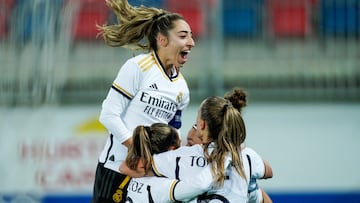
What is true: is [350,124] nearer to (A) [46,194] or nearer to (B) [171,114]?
(A) [46,194]

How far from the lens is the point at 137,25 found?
3.85 m

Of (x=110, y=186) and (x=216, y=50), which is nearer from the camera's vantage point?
(x=110, y=186)

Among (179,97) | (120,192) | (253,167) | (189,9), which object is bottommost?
(120,192)

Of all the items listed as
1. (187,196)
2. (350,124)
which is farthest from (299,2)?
(187,196)

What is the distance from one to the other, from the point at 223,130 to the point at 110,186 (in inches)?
26.3

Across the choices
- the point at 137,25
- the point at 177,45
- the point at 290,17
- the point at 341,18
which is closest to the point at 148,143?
the point at 177,45

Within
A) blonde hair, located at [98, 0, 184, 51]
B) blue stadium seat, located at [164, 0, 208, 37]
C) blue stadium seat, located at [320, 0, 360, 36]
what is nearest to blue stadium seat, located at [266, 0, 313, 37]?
blue stadium seat, located at [320, 0, 360, 36]

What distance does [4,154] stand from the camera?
668cm

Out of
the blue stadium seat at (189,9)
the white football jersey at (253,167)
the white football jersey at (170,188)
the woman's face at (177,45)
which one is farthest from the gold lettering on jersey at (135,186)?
the blue stadium seat at (189,9)

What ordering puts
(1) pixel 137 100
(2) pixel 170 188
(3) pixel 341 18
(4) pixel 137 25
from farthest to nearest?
Result: (3) pixel 341 18 → (4) pixel 137 25 → (1) pixel 137 100 → (2) pixel 170 188

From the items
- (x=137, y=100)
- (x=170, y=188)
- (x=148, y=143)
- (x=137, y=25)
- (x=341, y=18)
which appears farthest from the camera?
(x=341, y=18)

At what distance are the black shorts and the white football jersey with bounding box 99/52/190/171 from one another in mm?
33

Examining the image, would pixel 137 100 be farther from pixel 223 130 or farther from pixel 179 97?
pixel 223 130

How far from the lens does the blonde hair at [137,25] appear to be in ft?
12.5
